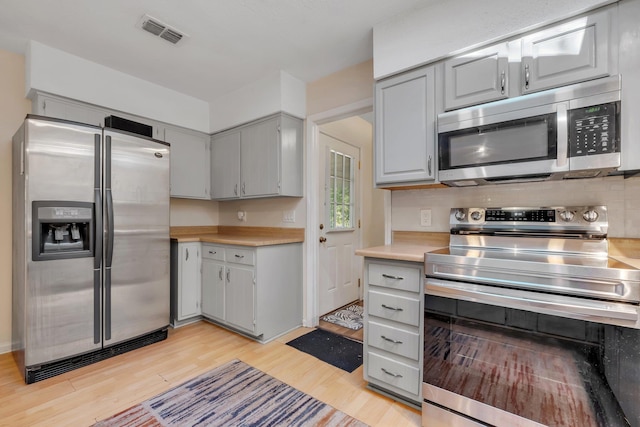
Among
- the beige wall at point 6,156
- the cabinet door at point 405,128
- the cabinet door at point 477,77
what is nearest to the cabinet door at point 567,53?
the cabinet door at point 477,77

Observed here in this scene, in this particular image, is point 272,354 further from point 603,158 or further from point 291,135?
point 603,158

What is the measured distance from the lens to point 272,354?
2.40 m

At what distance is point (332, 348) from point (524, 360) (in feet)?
5.07

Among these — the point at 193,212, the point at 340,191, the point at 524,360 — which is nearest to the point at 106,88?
the point at 193,212

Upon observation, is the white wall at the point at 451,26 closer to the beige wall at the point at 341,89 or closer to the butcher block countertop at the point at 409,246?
the beige wall at the point at 341,89

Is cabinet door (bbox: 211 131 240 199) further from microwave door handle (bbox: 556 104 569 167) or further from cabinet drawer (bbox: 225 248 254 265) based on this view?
microwave door handle (bbox: 556 104 569 167)

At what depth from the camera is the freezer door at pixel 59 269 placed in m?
1.93

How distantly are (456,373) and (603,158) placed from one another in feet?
4.12

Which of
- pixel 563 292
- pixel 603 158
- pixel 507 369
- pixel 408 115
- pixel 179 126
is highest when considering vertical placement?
pixel 179 126

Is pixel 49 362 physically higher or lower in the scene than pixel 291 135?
lower

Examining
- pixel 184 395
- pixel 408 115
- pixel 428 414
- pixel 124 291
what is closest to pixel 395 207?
pixel 408 115

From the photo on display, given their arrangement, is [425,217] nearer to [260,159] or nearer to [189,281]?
[260,159]

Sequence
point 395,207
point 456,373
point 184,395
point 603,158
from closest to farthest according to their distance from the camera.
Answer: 1. point 603,158
2. point 456,373
3. point 184,395
4. point 395,207

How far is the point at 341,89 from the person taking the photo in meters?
2.76
